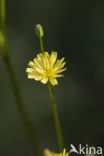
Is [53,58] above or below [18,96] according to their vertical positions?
above

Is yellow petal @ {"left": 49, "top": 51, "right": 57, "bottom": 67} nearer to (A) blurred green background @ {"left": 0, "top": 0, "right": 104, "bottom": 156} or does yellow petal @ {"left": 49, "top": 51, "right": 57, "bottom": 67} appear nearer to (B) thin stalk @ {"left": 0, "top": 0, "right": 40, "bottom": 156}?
(B) thin stalk @ {"left": 0, "top": 0, "right": 40, "bottom": 156}

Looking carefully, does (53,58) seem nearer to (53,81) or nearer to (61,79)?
(53,81)

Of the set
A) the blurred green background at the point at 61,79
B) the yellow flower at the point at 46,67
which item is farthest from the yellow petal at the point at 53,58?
the blurred green background at the point at 61,79

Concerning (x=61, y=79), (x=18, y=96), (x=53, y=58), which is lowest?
(x=18, y=96)

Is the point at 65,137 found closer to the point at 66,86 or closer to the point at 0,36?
the point at 66,86

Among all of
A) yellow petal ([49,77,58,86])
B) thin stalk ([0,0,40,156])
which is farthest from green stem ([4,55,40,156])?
yellow petal ([49,77,58,86])

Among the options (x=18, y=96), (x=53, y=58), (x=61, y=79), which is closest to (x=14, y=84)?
(x=18, y=96)

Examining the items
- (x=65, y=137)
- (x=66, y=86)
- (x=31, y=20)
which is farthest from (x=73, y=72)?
(x=31, y=20)

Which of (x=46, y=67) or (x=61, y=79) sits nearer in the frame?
(x=46, y=67)
